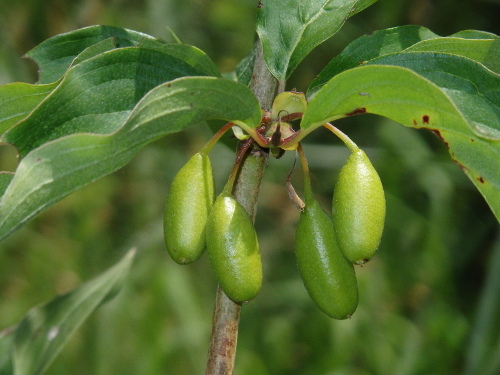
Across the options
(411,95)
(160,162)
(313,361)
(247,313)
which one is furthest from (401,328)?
(411,95)

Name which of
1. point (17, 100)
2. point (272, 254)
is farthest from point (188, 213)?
point (272, 254)

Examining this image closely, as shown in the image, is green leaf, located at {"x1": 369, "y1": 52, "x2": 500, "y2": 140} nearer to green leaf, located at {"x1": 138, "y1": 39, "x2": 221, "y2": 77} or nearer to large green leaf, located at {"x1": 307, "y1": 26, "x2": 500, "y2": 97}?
large green leaf, located at {"x1": 307, "y1": 26, "x2": 500, "y2": 97}

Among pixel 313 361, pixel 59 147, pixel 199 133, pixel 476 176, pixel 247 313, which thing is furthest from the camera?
pixel 199 133

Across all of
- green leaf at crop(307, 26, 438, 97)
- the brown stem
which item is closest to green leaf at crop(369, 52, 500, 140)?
green leaf at crop(307, 26, 438, 97)

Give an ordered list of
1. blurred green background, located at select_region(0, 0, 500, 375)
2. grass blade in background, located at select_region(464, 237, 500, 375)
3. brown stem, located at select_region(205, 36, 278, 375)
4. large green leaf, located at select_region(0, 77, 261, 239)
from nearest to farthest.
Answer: large green leaf, located at select_region(0, 77, 261, 239)
brown stem, located at select_region(205, 36, 278, 375)
grass blade in background, located at select_region(464, 237, 500, 375)
blurred green background, located at select_region(0, 0, 500, 375)

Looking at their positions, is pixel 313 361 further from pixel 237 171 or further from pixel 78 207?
pixel 237 171

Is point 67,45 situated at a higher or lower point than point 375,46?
higher

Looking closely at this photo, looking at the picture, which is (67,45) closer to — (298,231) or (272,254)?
(298,231)
